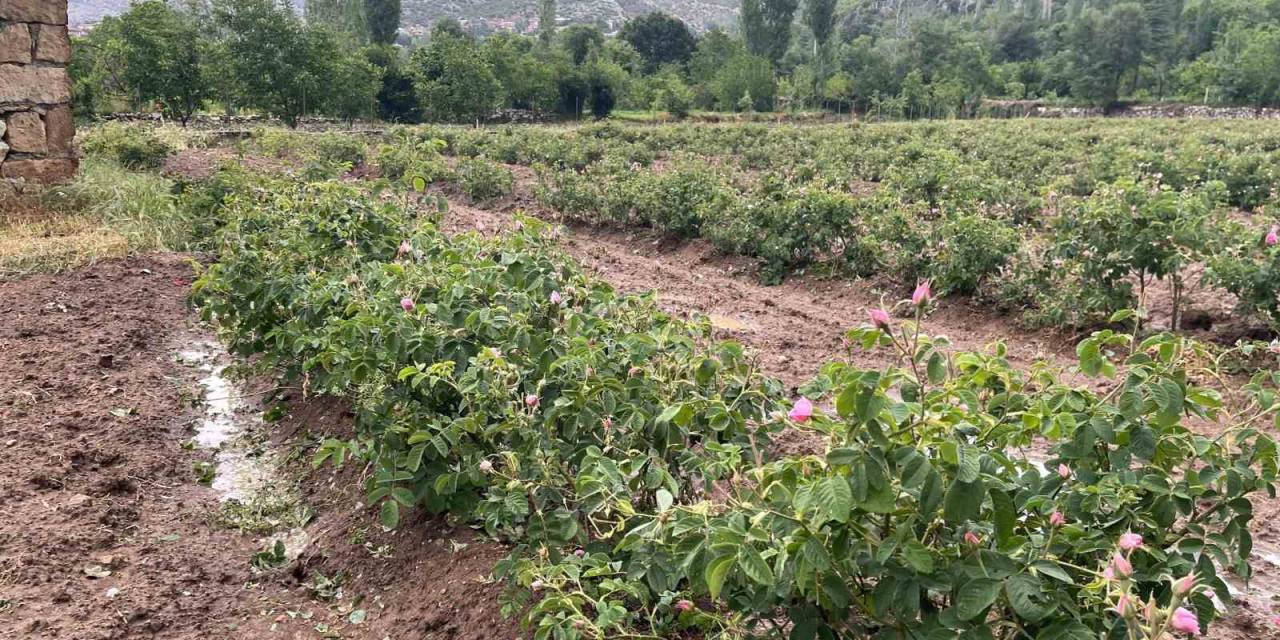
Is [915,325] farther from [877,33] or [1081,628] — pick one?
[877,33]

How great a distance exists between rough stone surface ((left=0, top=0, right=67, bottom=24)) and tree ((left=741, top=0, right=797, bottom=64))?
55.5m

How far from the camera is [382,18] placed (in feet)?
176

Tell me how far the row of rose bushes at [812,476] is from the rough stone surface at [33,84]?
24.8 ft

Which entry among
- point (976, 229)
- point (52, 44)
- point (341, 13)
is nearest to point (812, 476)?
point (976, 229)

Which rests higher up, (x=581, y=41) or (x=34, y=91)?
(x=581, y=41)

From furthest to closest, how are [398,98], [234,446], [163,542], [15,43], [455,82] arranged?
1. [398,98]
2. [455,82]
3. [15,43]
4. [234,446]
5. [163,542]

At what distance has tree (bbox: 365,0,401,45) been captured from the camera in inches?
2088

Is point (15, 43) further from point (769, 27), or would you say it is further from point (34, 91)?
point (769, 27)

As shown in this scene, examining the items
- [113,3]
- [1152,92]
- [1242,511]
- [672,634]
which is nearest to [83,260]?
[672,634]

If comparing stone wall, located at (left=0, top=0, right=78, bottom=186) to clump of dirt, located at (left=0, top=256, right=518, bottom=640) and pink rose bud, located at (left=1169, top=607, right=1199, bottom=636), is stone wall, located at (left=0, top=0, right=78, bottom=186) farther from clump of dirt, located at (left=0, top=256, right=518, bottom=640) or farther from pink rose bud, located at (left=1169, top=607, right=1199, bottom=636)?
pink rose bud, located at (left=1169, top=607, right=1199, bottom=636)

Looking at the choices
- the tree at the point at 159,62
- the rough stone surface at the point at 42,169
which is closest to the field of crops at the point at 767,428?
the rough stone surface at the point at 42,169

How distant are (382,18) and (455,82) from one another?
24.9 metres

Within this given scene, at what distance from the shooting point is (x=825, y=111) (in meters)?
48.1

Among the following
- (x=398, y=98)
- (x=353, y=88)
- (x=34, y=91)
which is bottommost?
(x=34, y=91)
